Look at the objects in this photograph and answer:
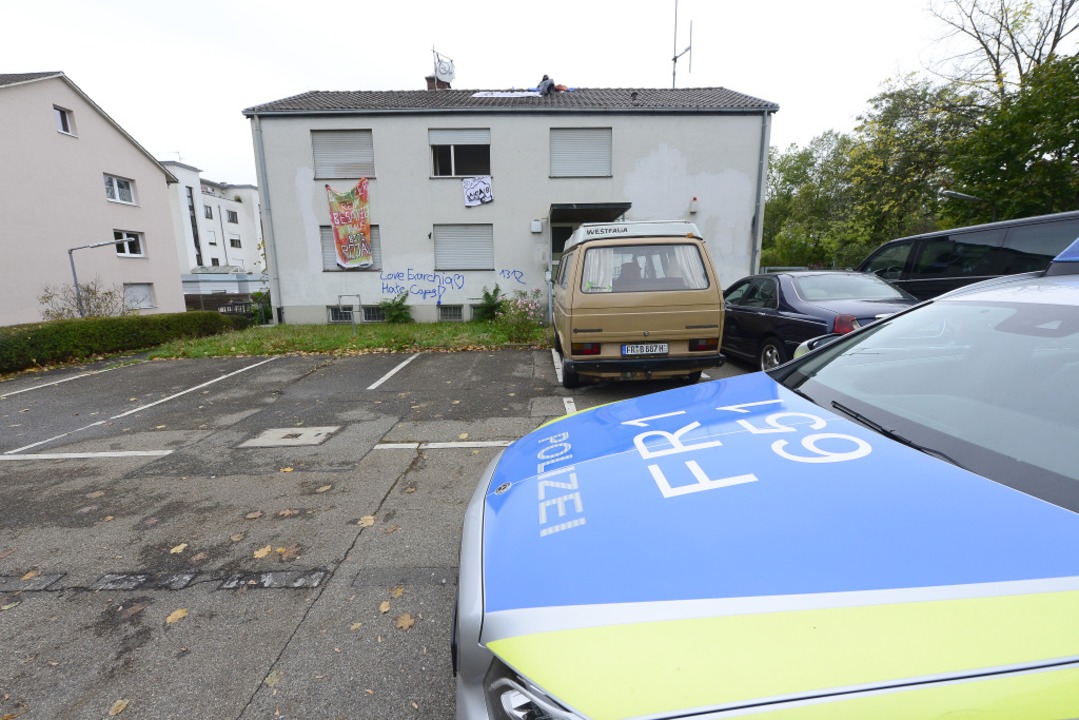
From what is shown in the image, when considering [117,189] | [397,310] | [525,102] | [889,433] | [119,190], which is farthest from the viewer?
[119,190]

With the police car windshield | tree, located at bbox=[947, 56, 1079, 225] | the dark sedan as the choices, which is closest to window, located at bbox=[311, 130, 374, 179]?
the dark sedan

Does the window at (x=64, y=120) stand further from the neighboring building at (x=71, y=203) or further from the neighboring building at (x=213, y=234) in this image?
the neighboring building at (x=213, y=234)

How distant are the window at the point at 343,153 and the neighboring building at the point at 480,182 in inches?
1.4

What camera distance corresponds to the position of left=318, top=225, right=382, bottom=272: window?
50.1 feet

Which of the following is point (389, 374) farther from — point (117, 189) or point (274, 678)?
point (117, 189)

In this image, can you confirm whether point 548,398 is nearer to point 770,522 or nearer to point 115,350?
point 770,522

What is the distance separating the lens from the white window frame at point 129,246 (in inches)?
829

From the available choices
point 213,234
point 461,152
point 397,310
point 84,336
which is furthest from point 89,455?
point 213,234

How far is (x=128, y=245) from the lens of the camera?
72.2 feet

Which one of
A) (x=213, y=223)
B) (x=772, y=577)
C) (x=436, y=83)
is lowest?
(x=772, y=577)

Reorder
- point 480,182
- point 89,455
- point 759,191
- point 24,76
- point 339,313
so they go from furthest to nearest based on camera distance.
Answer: point 24,76 → point 339,313 → point 480,182 → point 759,191 → point 89,455

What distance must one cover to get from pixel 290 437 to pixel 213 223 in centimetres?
5318

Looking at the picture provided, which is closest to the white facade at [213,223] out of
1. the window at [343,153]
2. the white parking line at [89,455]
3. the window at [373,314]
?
the window at [343,153]

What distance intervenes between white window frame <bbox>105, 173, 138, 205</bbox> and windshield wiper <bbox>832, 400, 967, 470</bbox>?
2815 cm
